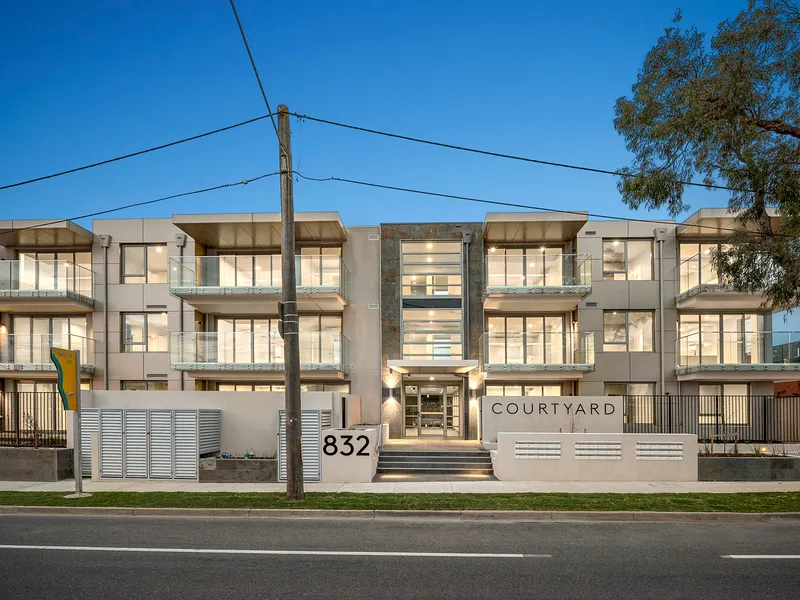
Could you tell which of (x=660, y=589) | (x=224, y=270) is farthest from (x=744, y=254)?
(x=224, y=270)

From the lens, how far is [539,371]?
816 inches

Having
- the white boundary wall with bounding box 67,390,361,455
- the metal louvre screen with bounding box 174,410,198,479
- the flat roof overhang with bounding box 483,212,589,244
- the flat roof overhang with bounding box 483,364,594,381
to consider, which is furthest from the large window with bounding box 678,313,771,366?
the metal louvre screen with bounding box 174,410,198,479

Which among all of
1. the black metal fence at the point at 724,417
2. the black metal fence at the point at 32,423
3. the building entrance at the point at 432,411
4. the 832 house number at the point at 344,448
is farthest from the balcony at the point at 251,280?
the black metal fence at the point at 724,417

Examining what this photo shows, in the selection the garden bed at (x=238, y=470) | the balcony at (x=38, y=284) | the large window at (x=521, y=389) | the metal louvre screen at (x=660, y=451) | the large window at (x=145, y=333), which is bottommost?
the garden bed at (x=238, y=470)

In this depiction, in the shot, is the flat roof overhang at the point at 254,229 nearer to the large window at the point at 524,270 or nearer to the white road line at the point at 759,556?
the large window at the point at 524,270

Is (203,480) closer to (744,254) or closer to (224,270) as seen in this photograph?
(224,270)

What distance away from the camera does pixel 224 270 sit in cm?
2141

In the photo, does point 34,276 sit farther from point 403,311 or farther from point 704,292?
point 704,292

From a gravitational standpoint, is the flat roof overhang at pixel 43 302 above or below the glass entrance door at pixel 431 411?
above

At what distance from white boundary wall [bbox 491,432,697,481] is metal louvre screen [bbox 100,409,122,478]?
10132mm

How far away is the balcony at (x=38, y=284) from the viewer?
71.6 feet

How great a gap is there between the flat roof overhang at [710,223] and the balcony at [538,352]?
599cm

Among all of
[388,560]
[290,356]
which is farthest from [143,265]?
[388,560]

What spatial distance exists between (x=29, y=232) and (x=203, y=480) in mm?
14012
